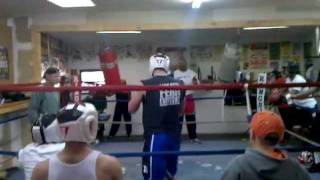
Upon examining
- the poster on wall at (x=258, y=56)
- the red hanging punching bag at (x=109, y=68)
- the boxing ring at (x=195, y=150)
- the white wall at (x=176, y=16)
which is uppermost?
the white wall at (x=176, y=16)

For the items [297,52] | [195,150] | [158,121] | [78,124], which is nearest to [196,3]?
[195,150]

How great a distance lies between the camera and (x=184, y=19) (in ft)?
21.2

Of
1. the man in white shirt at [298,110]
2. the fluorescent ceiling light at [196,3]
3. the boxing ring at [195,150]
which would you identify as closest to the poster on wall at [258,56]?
the boxing ring at [195,150]

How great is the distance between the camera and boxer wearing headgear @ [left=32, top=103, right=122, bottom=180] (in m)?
1.48

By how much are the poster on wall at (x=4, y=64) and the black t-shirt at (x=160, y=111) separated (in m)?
3.49

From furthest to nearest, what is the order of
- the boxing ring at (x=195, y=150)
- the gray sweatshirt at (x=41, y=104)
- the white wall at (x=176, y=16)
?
the white wall at (x=176, y=16), the gray sweatshirt at (x=41, y=104), the boxing ring at (x=195, y=150)

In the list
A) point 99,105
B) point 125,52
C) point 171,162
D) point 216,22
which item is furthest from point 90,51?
point 171,162

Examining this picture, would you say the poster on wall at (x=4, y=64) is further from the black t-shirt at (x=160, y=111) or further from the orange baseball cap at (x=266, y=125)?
the orange baseball cap at (x=266, y=125)

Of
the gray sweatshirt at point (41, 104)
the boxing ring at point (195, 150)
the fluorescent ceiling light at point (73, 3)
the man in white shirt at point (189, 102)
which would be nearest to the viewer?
the boxing ring at point (195, 150)

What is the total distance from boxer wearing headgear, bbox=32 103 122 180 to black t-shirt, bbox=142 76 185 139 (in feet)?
5.11

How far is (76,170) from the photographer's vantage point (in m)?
1.47

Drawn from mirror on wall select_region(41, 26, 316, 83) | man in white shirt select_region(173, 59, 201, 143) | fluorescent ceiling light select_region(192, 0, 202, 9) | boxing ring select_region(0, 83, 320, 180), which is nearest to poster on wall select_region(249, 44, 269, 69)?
mirror on wall select_region(41, 26, 316, 83)

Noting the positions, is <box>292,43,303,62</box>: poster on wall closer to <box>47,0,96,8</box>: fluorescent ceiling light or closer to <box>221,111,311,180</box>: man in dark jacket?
<box>47,0,96,8</box>: fluorescent ceiling light

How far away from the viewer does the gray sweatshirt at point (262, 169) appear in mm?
1638
